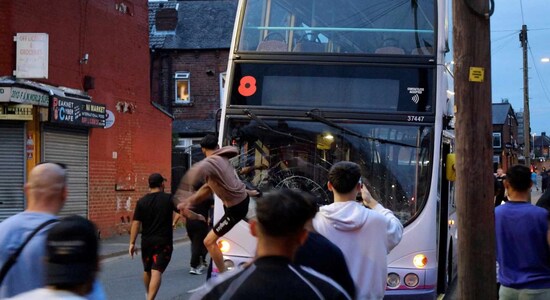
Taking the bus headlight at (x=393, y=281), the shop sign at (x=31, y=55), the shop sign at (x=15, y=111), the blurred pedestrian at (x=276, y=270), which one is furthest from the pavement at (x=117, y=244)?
the blurred pedestrian at (x=276, y=270)

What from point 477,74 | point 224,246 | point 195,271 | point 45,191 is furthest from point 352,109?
point 195,271

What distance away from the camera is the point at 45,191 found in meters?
4.41

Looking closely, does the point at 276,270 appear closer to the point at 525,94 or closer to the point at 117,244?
the point at 117,244

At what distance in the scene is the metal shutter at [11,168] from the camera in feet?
55.4

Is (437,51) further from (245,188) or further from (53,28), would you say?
(53,28)

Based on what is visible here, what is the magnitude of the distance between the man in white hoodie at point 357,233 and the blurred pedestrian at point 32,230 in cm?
167

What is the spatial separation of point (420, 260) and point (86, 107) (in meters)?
13.1

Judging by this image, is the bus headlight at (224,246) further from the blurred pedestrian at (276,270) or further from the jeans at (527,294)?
the blurred pedestrian at (276,270)

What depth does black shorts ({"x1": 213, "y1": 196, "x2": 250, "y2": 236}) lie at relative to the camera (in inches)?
285

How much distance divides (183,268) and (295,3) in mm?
7107

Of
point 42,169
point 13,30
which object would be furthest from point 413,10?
point 13,30

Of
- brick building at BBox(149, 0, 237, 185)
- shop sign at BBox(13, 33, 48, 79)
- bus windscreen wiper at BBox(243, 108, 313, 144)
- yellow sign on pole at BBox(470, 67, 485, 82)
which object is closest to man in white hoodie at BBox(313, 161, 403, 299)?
yellow sign on pole at BBox(470, 67, 485, 82)

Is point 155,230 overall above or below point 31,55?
below

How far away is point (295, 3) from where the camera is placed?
29.3ft
